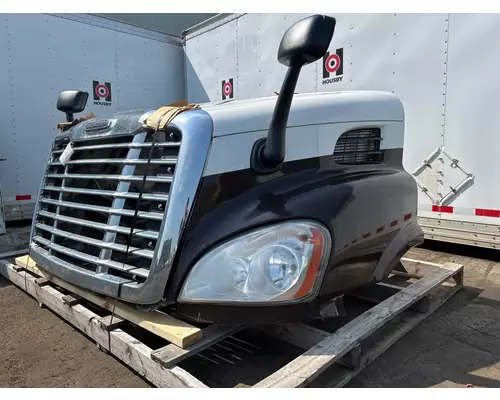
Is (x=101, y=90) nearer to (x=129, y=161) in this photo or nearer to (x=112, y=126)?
(x=112, y=126)

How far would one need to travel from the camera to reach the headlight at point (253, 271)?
1899 mm

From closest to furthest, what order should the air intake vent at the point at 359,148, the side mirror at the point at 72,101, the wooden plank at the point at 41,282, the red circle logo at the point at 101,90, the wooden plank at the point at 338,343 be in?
the wooden plank at the point at 338,343 → the air intake vent at the point at 359,148 → the wooden plank at the point at 41,282 → the side mirror at the point at 72,101 → the red circle logo at the point at 101,90

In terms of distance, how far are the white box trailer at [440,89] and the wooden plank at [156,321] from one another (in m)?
3.26

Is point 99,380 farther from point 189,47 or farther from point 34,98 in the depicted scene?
point 189,47

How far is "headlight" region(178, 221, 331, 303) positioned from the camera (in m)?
1.90

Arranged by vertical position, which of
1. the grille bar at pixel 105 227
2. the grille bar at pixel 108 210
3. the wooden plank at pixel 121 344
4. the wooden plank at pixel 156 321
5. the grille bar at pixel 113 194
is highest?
the grille bar at pixel 113 194

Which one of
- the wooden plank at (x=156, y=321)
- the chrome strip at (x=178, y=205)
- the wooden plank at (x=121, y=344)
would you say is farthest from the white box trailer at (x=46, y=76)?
the chrome strip at (x=178, y=205)

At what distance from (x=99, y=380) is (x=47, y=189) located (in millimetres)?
1484

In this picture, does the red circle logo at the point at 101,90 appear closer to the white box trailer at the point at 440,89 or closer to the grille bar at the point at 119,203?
the white box trailer at the point at 440,89

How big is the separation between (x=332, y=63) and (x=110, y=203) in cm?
362

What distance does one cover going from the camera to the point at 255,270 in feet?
6.22

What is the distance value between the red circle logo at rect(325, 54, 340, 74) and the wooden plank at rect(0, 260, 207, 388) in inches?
155

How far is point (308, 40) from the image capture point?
1.75 meters

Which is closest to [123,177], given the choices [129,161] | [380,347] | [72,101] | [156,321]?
[129,161]
